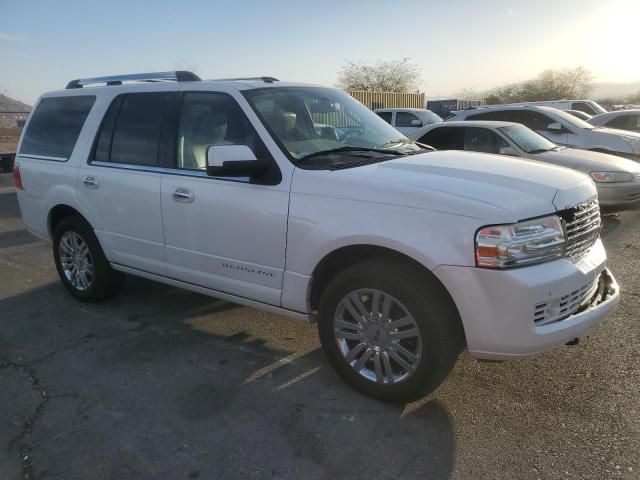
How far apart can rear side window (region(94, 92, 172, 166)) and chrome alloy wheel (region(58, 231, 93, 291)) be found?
87 cm

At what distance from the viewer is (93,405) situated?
321 centimetres

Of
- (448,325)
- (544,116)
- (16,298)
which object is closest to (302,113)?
(448,325)

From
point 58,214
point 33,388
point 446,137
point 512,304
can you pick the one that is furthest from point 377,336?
point 446,137

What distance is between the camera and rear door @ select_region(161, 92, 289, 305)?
338 cm

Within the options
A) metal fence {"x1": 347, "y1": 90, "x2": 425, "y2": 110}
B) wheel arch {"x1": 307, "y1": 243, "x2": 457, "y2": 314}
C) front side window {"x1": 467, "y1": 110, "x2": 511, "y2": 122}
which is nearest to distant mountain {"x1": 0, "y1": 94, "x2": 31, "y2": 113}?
metal fence {"x1": 347, "y1": 90, "x2": 425, "y2": 110}

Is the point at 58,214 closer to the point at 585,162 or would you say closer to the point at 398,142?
the point at 398,142

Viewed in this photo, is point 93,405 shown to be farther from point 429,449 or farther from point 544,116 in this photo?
point 544,116

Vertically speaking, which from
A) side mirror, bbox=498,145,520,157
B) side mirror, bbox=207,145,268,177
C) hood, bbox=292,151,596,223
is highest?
side mirror, bbox=207,145,268,177

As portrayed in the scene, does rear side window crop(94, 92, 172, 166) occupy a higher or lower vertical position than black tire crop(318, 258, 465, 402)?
higher

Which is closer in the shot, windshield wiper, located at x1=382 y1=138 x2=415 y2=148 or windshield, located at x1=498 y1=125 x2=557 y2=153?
windshield wiper, located at x1=382 y1=138 x2=415 y2=148

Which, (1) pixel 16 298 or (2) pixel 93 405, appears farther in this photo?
(1) pixel 16 298

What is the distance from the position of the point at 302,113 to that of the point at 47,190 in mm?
2675

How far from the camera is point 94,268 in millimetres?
4707

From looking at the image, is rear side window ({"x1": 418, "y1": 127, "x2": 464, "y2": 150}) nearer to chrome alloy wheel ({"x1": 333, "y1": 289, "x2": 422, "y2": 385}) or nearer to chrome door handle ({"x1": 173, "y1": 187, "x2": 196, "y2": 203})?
chrome door handle ({"x1": 173, "y1": 187, "x2": 196, "y2": 203})
